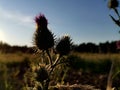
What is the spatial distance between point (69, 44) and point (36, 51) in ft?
1.44

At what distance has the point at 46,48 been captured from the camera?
442 cm

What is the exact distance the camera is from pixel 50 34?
4.65 metres

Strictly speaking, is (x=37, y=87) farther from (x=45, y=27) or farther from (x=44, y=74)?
(x=45, y=27)

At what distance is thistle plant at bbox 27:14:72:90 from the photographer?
13.0ft

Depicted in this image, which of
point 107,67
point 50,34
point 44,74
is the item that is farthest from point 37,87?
point 107,67

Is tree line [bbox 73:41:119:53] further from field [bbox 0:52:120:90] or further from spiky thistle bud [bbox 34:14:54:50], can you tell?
spiky thistle bud [bbox 34:14:54:50]

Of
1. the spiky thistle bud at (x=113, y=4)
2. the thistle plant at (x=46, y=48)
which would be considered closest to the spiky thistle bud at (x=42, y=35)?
the thistle plant at (x=46, y=48)

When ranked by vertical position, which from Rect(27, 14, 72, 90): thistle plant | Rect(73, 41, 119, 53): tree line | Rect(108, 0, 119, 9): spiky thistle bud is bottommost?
Rect(27, 14, 72, 90): thistle plant

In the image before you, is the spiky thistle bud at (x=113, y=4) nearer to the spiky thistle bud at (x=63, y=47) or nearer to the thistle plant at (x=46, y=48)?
the thistle plant at (x=46, y=48)

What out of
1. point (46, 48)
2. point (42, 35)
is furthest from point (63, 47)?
point (42, 35)

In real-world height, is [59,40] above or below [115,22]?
below

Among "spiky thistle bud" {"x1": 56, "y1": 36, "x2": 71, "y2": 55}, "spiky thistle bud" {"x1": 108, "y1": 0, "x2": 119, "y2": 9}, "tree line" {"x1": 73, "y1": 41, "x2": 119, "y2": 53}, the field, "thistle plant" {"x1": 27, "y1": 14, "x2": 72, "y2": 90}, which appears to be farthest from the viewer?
"tree line" {"x1": 73, "y1": 41, "x2": 119, "y2": 53}

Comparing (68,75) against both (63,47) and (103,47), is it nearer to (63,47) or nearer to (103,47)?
(63,47)

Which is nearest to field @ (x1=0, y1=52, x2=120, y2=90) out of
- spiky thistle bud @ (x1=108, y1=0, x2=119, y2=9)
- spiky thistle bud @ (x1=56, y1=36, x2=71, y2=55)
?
spiky thistle bud @ (x1=56, y1=36, x2=71, y2=55)
